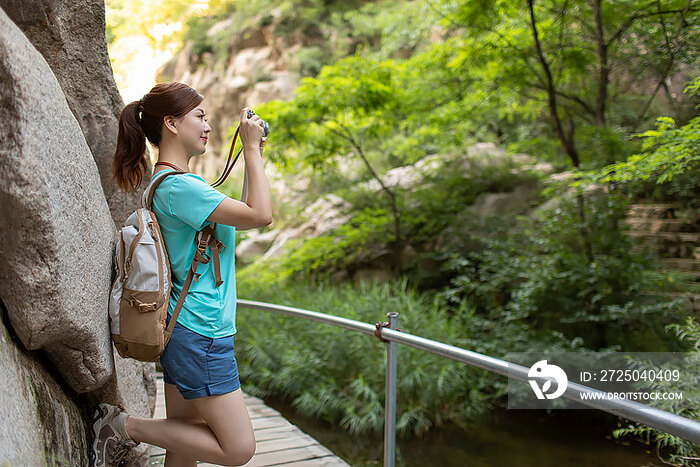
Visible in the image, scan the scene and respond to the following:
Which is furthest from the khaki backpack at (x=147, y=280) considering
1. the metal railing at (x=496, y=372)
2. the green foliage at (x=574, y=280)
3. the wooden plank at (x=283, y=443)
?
the green foliage at (x=574, y=280)

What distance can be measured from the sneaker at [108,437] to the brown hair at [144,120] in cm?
79

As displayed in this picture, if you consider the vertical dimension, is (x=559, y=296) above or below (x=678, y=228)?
below

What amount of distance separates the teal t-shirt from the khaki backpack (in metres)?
0.02

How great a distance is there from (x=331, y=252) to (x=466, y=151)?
2585mm

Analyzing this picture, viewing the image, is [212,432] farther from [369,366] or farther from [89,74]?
[369,366]

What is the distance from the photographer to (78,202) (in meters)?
1.64

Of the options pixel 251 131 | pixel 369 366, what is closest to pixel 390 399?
pixel 251 131

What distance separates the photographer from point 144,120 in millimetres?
1852

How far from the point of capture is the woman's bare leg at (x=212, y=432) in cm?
169

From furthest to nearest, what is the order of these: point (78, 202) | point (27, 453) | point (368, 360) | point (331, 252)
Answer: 1. point (331, 252)
2. point (368, 360)
3. point (78, 202)
4. point (27, 453)

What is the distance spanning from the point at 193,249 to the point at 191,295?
0.15 meters

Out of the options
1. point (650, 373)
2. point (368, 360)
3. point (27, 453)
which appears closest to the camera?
point (27, 453)

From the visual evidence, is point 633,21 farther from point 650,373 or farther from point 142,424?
point 142,424

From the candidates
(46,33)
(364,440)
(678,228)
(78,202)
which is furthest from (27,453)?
(678,228)
